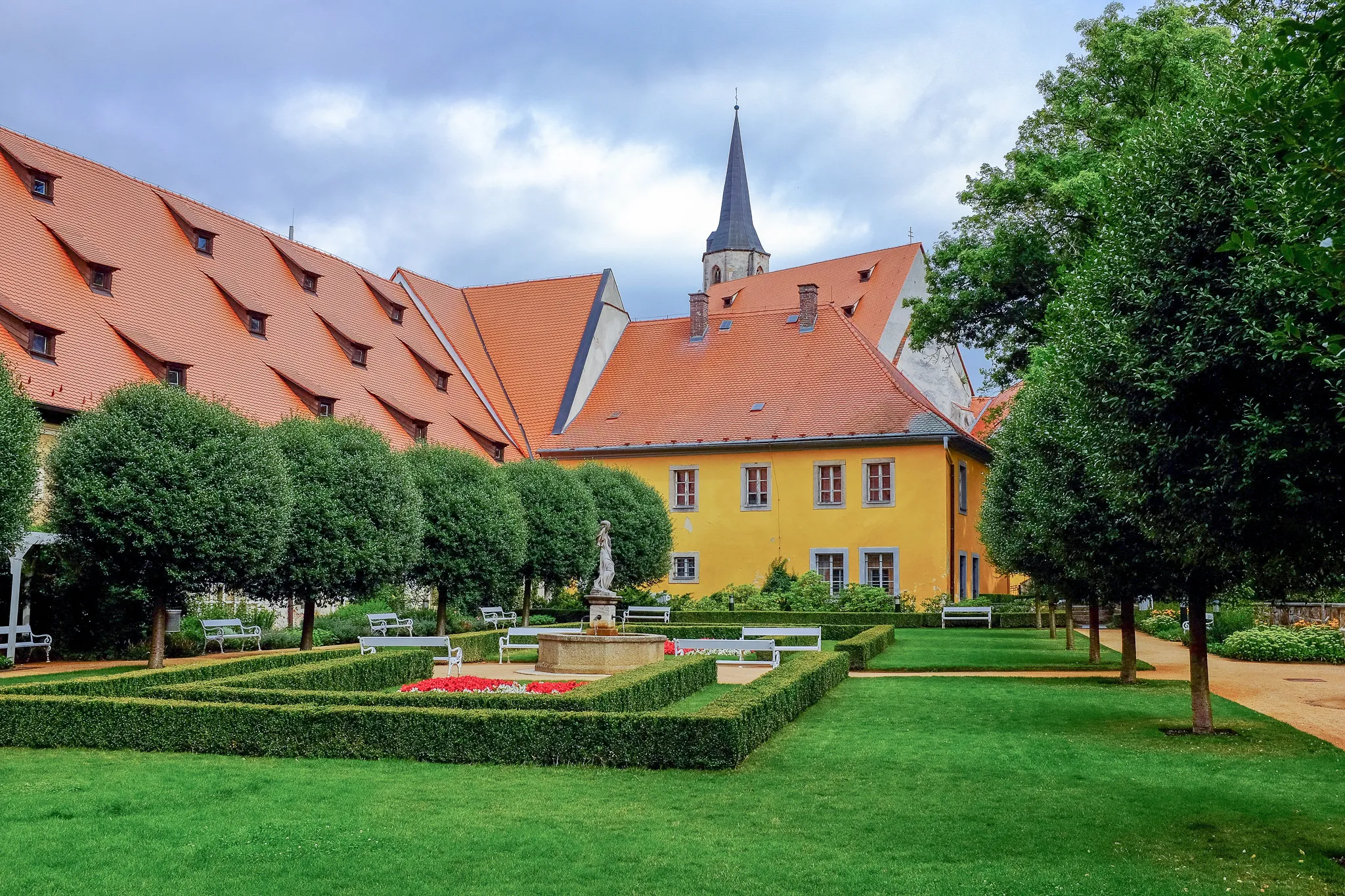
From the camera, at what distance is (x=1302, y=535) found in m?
8.12

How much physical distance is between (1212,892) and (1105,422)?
3.96 metres

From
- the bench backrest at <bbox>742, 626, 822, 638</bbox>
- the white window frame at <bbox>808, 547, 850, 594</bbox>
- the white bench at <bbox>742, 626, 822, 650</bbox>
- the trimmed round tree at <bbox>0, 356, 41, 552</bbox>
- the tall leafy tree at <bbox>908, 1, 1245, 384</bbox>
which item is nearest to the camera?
the trimmed round tree at <bbox>0, 356, 41, 552</bbox>

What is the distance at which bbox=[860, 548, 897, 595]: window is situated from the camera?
127ft

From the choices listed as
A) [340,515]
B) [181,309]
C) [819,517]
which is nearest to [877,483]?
[819,517]

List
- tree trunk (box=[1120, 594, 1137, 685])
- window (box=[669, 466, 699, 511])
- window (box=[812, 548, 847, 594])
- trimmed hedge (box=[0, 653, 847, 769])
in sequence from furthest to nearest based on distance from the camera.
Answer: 1. window (box=[669, 466, 699, 511])
2. window (box=[812, 548, 847, 594])
3. tree trunk (box=[1120, 594, 1137, 685])
4. trimmed hedge (box=[0, 653, 847, 769])

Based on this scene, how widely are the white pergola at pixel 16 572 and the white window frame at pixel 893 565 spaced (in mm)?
25269

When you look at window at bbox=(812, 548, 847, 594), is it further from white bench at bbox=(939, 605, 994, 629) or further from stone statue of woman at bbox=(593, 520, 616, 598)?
stone statue of woman at bbox=(593, 520, 616, 598)

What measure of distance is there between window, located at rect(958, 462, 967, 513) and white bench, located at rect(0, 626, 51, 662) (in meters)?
28.2

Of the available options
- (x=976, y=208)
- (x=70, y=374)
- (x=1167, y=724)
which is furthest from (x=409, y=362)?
(x=1167, y=724)

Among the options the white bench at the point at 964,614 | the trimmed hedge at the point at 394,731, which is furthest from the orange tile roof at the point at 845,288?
the trimmed hedge at the point at 394,731

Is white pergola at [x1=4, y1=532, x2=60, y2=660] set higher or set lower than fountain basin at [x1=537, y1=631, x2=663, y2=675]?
higher

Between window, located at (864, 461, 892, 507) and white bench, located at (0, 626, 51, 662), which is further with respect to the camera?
window, located at (864, 461, 892, 507)

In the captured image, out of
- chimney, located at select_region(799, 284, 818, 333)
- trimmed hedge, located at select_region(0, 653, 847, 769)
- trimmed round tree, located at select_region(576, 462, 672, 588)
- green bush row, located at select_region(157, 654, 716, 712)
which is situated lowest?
trimmed hedge, located at select_region(0, 653, 847, 769)

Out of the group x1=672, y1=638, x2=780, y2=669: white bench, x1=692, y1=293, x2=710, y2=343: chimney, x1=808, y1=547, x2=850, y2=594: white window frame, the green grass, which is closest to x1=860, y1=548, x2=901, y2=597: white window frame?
x1=808, y1=547, x2=850, y2=594: white window frame
